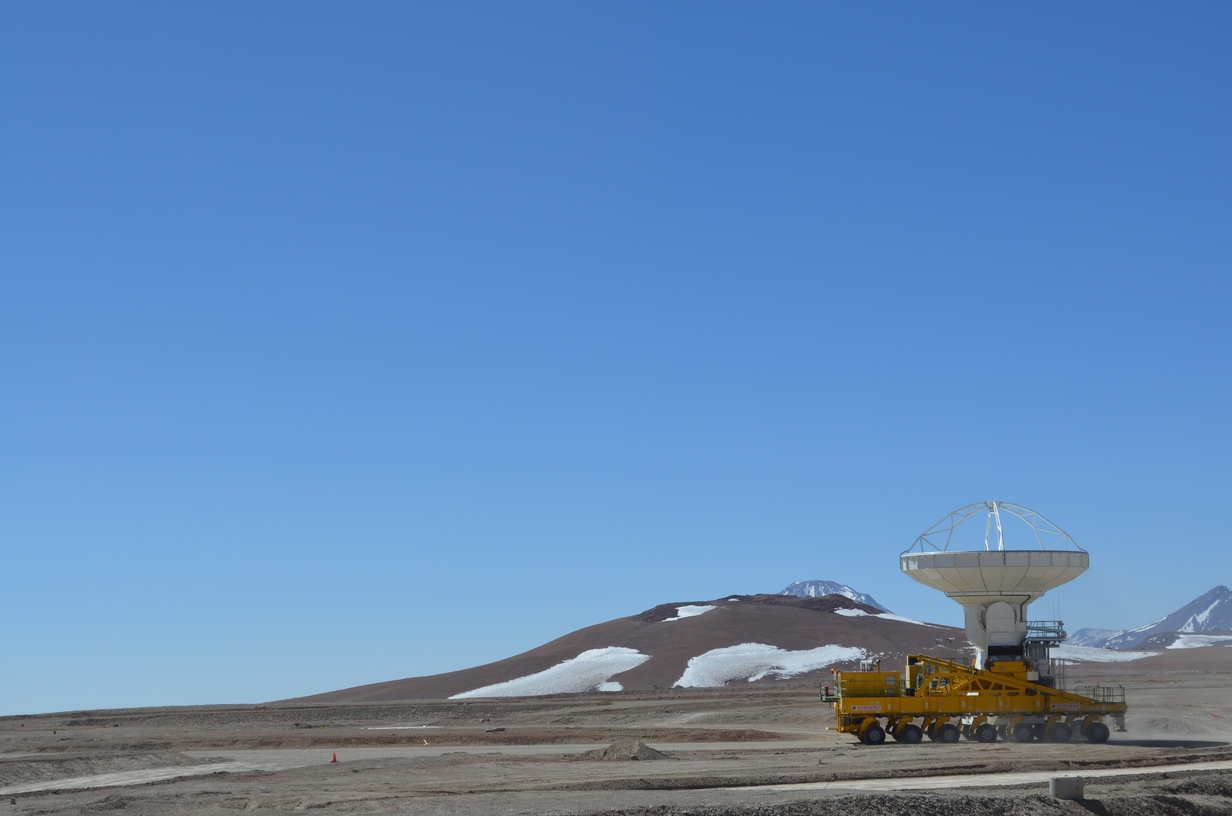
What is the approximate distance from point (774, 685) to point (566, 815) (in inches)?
2938

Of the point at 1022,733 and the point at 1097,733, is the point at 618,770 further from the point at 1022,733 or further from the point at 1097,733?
the point at 1097,733

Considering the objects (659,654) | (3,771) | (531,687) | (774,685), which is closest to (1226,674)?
(774,685)

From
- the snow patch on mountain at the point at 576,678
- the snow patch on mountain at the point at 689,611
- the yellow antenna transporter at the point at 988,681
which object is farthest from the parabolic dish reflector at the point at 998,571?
the snow patch on mountain at the point at 689,611

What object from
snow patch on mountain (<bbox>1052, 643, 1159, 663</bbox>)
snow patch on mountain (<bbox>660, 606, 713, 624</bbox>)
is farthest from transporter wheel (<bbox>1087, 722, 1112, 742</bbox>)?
snow patch on mountain (<bbox>660, 606, 713, 624</bbox>)

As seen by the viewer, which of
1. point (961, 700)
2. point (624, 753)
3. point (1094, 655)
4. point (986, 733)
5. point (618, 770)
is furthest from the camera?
point (1094, 655)

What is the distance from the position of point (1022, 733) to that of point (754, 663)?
66.0 metres

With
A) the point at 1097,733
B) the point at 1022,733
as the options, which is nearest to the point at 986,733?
the point at 1022,733

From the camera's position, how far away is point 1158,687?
252 ft

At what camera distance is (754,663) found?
102438mm

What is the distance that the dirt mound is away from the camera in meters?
33.4

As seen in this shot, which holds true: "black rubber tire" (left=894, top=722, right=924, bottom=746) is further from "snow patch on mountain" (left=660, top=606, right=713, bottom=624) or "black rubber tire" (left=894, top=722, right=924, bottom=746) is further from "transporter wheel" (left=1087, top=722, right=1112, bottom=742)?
"snow patch on mountain" (left=660, top=606, right=713, bottom=624)

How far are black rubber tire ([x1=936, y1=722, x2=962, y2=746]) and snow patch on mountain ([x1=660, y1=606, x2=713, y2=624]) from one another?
3531 inches

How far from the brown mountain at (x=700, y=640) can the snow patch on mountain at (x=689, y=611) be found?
0.16 m

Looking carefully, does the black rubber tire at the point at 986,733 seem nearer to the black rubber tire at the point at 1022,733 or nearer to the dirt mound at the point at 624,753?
the black rubber tire at the point at 1022,733
